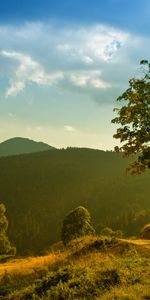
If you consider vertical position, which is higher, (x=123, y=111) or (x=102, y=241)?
(x=123, y=111)

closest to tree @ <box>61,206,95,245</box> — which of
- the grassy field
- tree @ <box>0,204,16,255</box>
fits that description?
tree @ <box>0,204,16,255</box>

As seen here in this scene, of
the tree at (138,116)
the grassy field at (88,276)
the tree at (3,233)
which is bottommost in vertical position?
the tree at (3,233)

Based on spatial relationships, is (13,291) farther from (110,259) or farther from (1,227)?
(1,227)

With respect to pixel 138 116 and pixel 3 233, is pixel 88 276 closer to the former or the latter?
pixel 138 116

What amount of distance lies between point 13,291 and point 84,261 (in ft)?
22.1

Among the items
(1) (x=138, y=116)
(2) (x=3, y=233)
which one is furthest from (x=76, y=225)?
(1) (x=138, y=116)

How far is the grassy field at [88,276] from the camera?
64.8 ft

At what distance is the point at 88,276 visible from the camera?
2241 centimetres

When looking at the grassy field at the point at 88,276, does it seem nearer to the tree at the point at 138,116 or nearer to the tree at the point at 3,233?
the tree at the point at 138,116

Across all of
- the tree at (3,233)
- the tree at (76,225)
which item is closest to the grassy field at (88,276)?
the tree at (76,225)

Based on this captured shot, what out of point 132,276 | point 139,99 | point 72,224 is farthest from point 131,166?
point 72,224

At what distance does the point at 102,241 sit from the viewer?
3509 centimetres

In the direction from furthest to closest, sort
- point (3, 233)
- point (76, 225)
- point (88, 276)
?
point (3, 233), point (76, 225), point (88, 276)

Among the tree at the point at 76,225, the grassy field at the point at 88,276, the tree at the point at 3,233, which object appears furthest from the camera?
the tree at the point at 3,233
